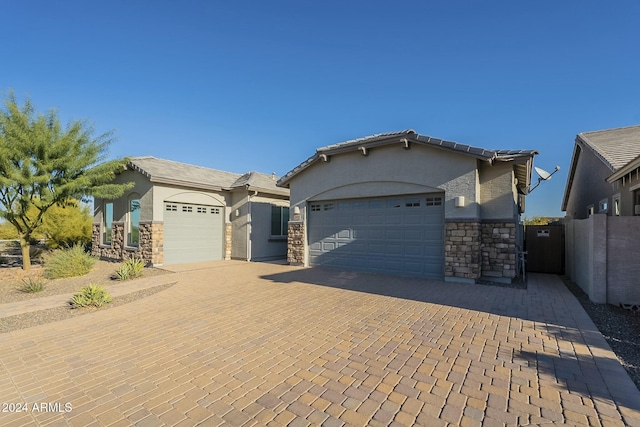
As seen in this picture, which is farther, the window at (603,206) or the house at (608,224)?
the window at (603,206)

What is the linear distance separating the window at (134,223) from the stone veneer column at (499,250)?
45.3ft

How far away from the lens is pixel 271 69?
45.4 ft

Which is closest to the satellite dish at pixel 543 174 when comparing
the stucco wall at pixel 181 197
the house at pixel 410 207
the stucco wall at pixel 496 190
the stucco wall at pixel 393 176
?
the house at pixel 410 207

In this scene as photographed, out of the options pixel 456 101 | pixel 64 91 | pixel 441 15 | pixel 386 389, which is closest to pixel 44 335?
pixel 386 389

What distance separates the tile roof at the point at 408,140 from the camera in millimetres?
8688

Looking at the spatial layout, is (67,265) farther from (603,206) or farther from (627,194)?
(603,206)

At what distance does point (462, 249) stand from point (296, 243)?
21.3 feet

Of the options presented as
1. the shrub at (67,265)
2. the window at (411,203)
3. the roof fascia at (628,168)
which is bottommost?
the shrub at (67,265)

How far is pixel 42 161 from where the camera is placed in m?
10.1

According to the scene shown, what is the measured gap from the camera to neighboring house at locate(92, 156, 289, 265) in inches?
494

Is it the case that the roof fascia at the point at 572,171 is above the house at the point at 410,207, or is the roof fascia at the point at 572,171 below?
above

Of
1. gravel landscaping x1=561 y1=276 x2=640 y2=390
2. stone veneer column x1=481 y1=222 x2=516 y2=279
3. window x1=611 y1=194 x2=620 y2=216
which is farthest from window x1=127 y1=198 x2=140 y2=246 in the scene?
window x1=611 y1=194 x2=620 y2=216

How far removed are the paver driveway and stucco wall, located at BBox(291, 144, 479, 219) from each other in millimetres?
3735

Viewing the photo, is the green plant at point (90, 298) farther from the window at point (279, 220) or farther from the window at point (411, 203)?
the window at point (279, 220)
